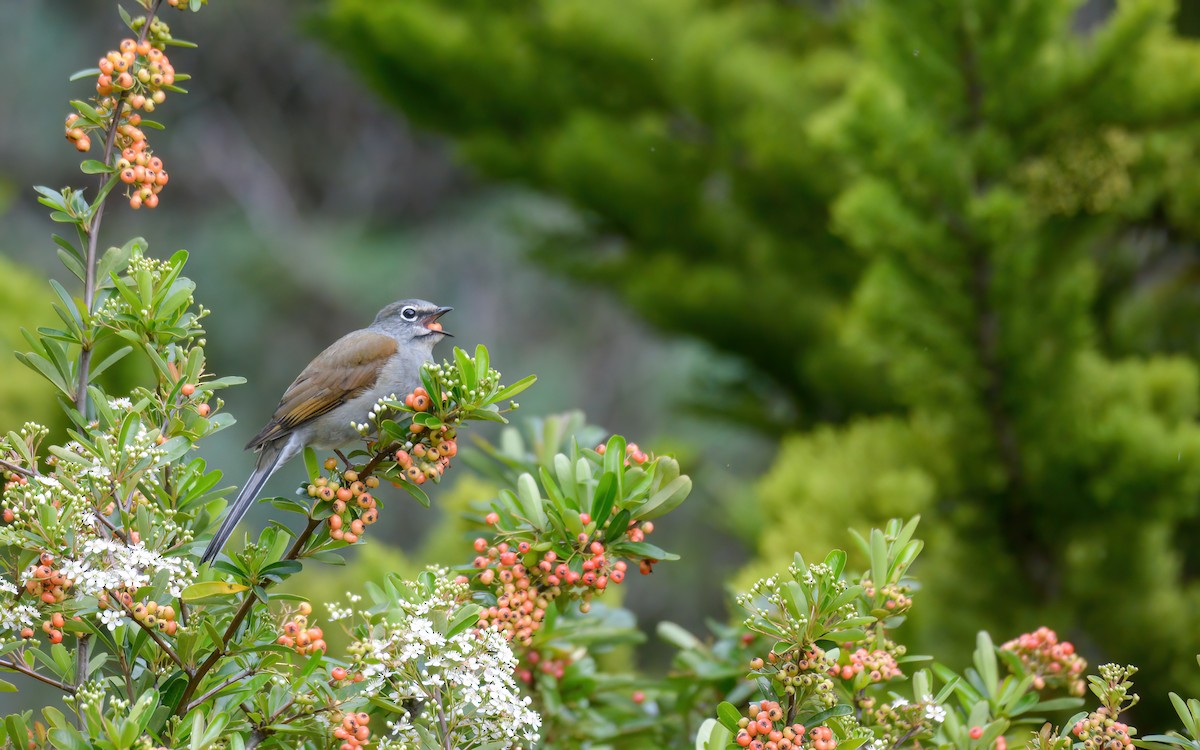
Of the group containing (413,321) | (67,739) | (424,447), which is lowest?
(67,739)

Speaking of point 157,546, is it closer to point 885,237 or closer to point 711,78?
point 885,237

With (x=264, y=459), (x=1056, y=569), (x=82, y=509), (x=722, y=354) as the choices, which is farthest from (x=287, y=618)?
(x=722, y=354)

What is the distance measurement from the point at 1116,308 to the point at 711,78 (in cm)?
212

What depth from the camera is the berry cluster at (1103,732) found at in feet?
5.38

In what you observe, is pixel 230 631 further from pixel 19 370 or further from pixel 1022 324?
Answer: pixel 19 370

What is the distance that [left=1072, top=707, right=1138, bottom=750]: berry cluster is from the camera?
1639mm

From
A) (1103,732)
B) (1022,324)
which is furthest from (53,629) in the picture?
(1022,324)

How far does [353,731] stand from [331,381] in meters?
1.33

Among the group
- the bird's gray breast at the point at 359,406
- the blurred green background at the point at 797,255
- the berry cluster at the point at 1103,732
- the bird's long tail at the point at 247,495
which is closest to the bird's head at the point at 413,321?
the bird's gray breast at the point at 359,406

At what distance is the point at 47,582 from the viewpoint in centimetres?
159

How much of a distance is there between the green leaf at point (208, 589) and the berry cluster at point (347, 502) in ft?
0.50

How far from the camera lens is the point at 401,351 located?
9.80ft

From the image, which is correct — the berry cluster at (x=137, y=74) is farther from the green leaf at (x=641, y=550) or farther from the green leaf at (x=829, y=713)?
the green leaf at (x=829, y=713)

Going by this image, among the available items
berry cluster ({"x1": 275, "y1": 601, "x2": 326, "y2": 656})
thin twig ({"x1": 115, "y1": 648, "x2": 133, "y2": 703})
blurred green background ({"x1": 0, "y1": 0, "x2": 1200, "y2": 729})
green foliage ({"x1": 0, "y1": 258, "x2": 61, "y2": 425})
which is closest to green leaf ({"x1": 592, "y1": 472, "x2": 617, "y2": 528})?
berry cluster ({"x1": 275, "y1": 601, "x2": 326, "y2": 656})
